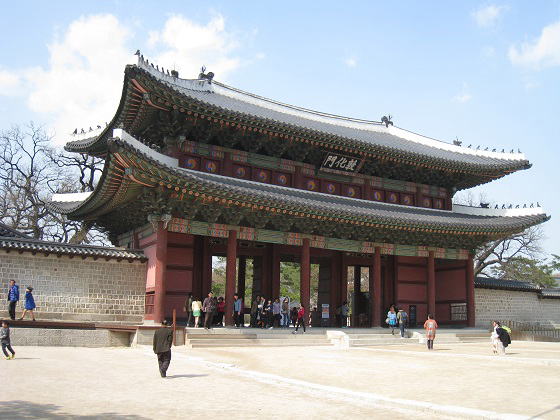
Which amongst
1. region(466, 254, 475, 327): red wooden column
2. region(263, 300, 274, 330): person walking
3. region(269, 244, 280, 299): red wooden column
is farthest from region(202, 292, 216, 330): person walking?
region(466, 254, 475, 327): red wooden column

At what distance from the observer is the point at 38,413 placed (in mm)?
8250

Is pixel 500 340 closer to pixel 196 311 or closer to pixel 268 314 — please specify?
pixel 268 314

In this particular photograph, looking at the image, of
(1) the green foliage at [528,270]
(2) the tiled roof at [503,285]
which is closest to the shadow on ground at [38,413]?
(2) the tiled roof at [503,285]

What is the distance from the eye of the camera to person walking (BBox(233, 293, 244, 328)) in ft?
78.7

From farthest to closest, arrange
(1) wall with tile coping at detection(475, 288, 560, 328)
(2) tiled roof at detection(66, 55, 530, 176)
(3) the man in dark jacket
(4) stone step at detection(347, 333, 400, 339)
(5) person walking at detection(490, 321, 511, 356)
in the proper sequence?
(1) wall with tile coping at detection(475, 288, 560, 328) < (2) tiled roof at detection(66, 55, 530, 176) < (4) stone step at detection(347, 333, 400, 339) < (5) person walking at detection(490, 321, 511, 356) < (3) the man in dark jacket

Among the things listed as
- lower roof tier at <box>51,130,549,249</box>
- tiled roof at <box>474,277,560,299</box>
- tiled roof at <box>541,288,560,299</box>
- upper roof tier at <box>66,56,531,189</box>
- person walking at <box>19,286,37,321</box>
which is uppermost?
upper roof tier at <box>66,56,531,189</box>

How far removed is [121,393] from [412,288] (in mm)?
22800

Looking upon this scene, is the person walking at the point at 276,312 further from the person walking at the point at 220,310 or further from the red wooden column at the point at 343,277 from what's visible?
the red wooden column at the point at 343,277

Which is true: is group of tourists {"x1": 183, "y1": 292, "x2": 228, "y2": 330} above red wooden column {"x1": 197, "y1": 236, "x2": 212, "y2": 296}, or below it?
below

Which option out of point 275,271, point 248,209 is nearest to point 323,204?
point 248,209

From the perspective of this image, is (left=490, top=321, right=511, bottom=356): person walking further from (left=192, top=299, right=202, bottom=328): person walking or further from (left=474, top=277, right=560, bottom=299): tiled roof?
(left=474, top=277, right=560, bottom=299): tiled roof

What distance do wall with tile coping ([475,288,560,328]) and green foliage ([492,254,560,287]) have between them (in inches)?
616

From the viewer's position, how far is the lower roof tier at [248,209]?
20.1m

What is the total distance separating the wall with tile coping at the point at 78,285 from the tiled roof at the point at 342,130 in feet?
24.6
